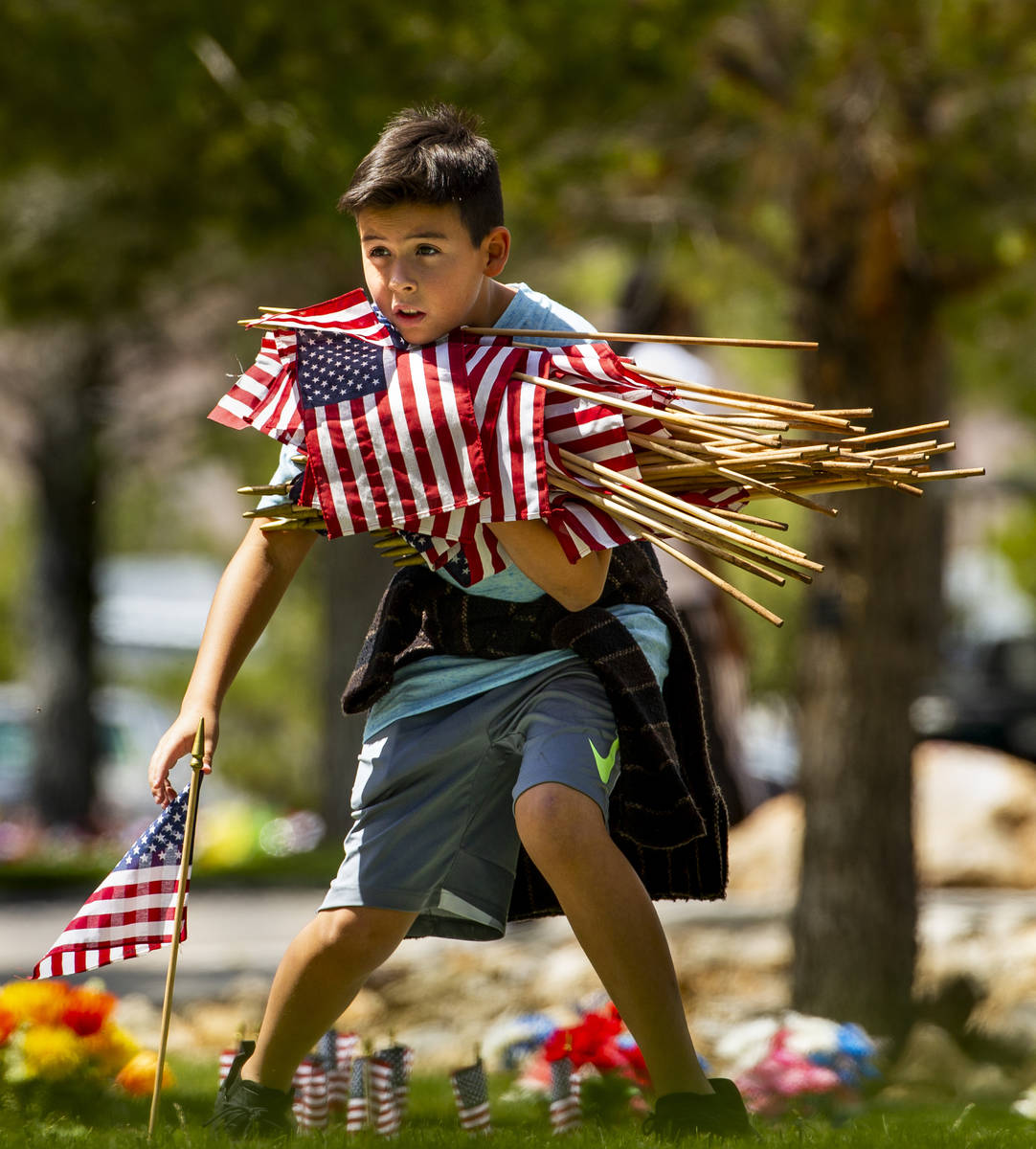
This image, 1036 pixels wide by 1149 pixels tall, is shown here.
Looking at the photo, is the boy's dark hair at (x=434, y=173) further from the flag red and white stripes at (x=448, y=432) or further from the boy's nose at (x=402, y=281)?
the flag red and white stripes at (x=448, y=432)

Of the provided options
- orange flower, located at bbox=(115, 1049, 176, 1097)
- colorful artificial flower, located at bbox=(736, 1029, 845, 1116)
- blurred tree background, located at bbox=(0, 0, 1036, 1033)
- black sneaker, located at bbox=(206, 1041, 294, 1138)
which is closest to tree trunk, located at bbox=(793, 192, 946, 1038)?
blurred tree background, located at bbox=(0, 0, 1036, 1033)

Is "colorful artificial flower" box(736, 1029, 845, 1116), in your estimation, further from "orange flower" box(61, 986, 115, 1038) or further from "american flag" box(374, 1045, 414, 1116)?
"orange flower" box(61, 986, 115, 1038)

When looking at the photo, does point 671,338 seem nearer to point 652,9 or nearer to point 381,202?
point 381,202

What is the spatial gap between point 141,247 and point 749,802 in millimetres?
4848

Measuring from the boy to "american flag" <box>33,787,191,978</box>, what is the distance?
9 centimetres

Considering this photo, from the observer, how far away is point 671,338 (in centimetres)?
275

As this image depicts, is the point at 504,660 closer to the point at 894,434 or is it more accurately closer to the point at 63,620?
the point at 894,434

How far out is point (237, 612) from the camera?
9.78 ft

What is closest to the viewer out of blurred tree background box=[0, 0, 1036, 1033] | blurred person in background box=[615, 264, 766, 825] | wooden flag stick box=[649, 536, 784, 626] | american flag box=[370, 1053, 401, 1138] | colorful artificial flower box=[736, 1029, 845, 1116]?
→ wooden flag stick box=[649, 536, 784, 626]

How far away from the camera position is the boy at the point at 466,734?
2721mm

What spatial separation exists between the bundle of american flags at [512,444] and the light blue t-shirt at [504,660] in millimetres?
96

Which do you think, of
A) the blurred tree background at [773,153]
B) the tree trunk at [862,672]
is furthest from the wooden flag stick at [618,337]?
the tree trunk at [862,672]

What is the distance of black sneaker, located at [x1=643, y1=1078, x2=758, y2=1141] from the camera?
2.79 metres

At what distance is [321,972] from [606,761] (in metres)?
0.63
